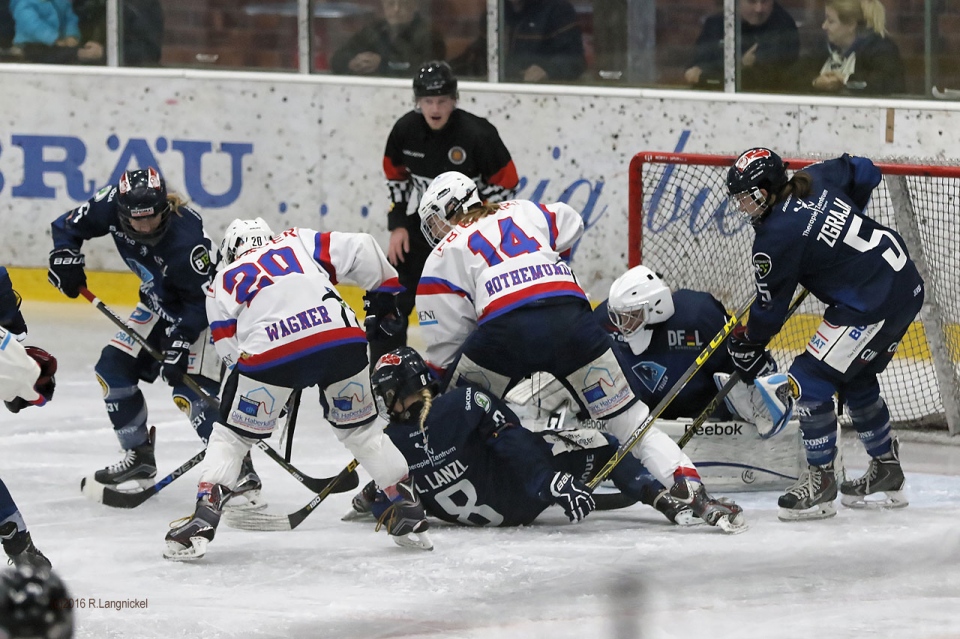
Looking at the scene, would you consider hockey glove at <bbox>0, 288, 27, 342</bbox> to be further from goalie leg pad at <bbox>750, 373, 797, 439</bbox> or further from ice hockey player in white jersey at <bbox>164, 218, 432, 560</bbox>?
goalie leg pad at <bbox>750, 373, 797, 439</bbox>

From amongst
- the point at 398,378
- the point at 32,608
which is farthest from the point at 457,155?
the point at 32,608

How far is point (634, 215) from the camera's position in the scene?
19.3 ft

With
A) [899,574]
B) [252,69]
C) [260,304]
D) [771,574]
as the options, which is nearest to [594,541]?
[771,574]

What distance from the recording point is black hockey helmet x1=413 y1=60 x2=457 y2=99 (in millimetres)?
5832

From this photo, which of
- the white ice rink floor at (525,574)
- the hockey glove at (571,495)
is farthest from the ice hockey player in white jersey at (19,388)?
the hockey glove at (571,495)

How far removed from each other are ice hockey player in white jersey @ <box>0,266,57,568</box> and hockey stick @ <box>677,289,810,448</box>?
6.31 feet

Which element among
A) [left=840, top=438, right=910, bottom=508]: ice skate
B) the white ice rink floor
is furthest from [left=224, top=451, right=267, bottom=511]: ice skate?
[left=840, top=438, right=910, bottom=508]: ice skate

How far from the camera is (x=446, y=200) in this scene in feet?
15.3

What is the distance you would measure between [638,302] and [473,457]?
76cm

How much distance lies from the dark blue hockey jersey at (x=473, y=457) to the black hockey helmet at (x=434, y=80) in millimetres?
1694

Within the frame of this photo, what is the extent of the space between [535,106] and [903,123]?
1.62 metres

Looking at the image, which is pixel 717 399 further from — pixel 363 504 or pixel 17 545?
pixel 17 545

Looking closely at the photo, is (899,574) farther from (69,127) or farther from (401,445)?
(69,127)

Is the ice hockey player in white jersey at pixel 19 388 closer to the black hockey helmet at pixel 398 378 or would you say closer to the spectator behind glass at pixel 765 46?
the black hockey helmet at pixel 398 378
